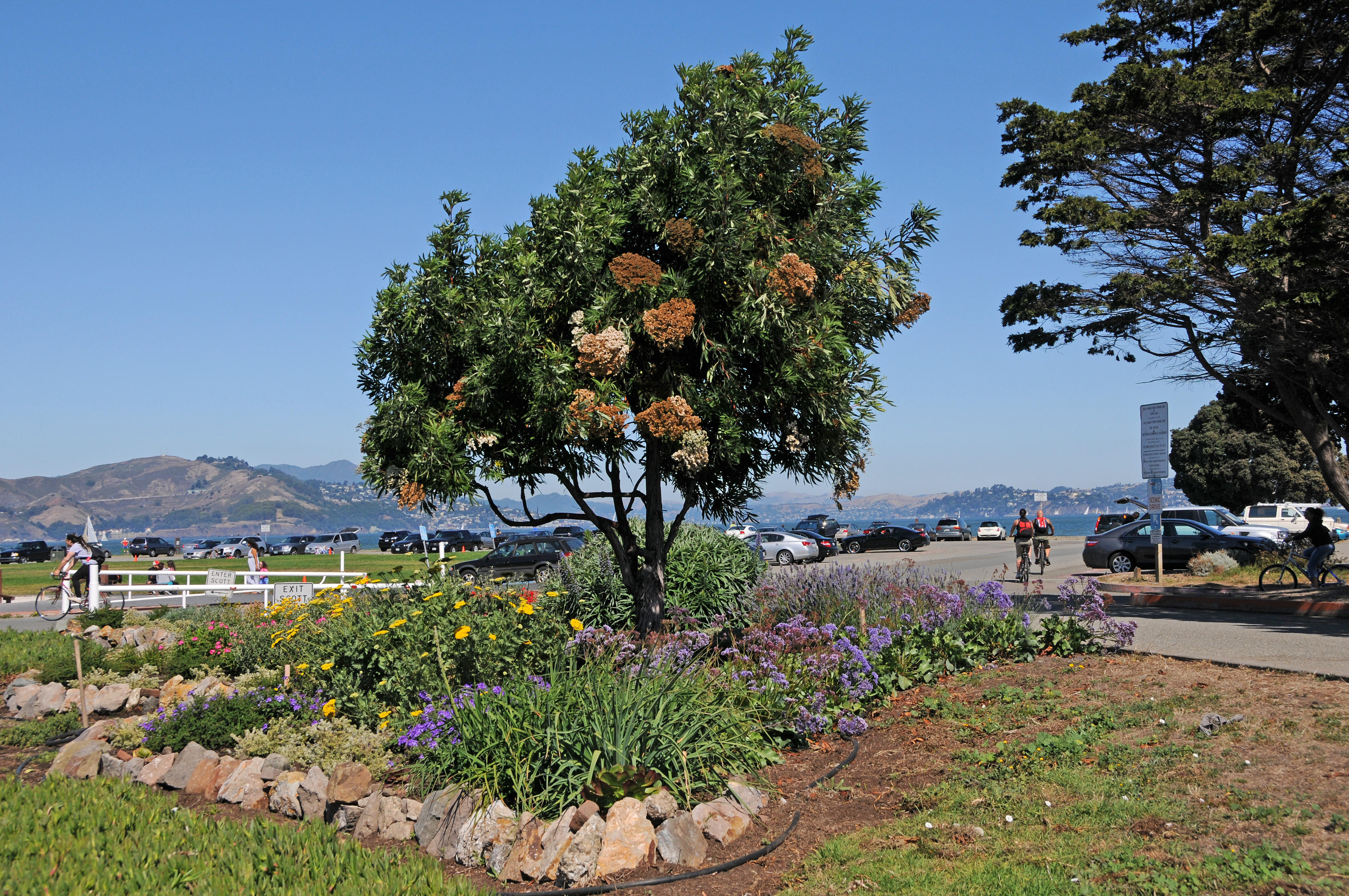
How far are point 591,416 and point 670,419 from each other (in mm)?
631

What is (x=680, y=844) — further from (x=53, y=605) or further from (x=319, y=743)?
(x=53, y=605)

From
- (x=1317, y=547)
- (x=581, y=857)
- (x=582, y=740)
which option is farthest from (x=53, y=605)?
(x=1317, y=547)

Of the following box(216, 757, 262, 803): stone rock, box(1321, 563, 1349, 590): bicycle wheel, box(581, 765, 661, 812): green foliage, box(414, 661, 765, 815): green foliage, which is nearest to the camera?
box(581, 765, 661, 812): green foliage

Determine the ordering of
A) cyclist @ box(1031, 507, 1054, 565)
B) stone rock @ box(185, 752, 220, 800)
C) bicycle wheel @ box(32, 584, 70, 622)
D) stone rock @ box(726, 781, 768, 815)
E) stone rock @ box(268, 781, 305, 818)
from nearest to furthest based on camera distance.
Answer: stone rock @ box(726, 781, 768, 815)
stone rock @ box(268, 781, 305, 818)
stone rock @ box(185, 752, 220, 800)
bicycle wheel @ box(32, 584, 70, 622)
cyclist @ box(1031, 507, 1054, 565)

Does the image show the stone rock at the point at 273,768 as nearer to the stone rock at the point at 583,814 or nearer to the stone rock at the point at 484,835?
the stone rock at the point at 484,835

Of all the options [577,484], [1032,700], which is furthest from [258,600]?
[1032,700]

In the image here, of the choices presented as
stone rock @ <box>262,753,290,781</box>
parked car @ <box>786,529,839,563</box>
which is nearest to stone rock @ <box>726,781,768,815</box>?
stone rock @ <box>262,753,290,781</box>

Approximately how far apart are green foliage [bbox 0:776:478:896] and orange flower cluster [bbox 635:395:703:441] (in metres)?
3.43

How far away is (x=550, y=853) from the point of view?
470 cm

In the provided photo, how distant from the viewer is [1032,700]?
7.39m

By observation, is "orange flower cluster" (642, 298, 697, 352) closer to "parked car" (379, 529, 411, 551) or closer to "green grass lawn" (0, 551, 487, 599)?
"green grass lawn" (0, 551, 487, 599)

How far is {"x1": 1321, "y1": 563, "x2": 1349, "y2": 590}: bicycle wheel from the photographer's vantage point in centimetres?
1633

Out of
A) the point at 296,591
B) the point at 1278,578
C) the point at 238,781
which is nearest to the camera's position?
the point at 238,781

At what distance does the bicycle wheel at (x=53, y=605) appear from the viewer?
19.2 meters
